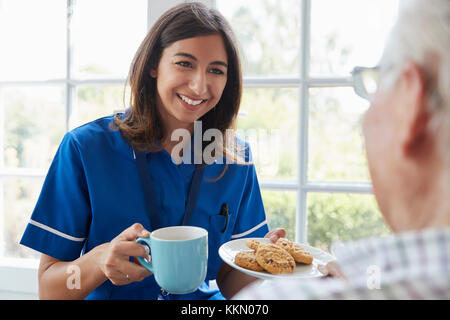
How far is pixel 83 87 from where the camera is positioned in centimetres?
160

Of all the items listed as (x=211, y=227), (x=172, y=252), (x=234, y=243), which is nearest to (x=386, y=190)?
(x=172, y=252)

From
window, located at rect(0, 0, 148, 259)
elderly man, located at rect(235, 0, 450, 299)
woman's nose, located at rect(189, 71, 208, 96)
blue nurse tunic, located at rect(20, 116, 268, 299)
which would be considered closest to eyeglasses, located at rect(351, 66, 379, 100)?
elderly man, located at rect(235, 0, 450, 299)

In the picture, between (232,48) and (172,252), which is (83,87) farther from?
(172,252)

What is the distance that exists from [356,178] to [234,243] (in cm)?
70

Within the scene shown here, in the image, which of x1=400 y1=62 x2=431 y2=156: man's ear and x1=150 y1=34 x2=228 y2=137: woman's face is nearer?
x1=400 y1=62 x2=431 y2=156: man's ear

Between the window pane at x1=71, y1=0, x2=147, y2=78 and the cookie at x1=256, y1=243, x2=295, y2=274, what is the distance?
1057 mm

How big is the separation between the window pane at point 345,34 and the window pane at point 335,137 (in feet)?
0.36

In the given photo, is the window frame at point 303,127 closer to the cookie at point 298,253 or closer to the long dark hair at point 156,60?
the long dark hair at point 156,60

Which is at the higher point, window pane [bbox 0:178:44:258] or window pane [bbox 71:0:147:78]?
window pane [bbox 71:0:147:78]

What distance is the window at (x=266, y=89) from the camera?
143cm

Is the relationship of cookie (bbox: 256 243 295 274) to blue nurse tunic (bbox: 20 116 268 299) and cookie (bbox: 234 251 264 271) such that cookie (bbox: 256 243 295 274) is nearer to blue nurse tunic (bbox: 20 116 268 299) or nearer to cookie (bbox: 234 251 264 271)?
cookie (bbox: 234 251 264 271)

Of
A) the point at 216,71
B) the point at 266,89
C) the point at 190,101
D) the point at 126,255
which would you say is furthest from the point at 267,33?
the point at 126,255

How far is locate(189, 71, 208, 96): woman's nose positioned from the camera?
1.06m

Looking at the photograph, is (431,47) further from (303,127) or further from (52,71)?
(52,71)
